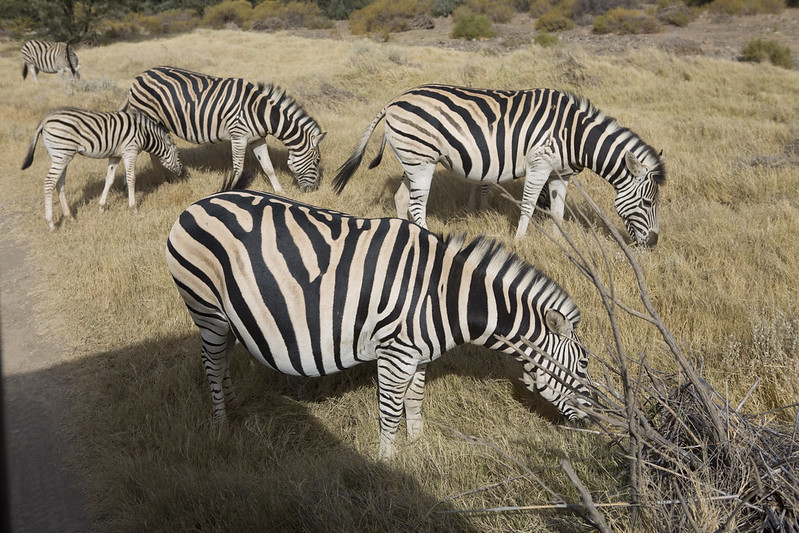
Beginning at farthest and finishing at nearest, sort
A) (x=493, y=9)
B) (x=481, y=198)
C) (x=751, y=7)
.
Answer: (x=493, y=9) → (x=751, y=7) → (x=481, y=198)

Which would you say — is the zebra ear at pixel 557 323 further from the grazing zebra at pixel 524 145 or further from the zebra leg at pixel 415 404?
the grazing zebra at pixel 524 145

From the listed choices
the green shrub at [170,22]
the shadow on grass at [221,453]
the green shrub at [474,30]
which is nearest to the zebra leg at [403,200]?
the shadow on grass at [221,453]

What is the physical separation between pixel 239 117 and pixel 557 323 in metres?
7.53

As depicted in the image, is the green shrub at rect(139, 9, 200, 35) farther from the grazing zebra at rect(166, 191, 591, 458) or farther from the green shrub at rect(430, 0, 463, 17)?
the grazing zebra at rect(166, 191, 591, 458)

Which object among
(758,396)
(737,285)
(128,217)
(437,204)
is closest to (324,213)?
(758,396)

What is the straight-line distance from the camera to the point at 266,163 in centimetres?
951

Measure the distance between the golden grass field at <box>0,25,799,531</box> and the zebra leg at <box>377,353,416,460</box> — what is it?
0.48 feet

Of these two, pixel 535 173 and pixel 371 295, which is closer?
pixel 371 295

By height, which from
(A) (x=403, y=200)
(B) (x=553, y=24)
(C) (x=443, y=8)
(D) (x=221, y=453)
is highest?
(C) (x=443, y=8)

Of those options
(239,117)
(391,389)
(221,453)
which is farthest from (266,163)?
(391,389)

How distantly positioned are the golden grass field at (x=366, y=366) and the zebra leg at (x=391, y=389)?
0.15 m

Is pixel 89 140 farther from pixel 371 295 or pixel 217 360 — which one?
pixel 371 295

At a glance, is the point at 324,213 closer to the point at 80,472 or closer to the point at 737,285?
the point at 80,472

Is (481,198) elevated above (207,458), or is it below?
above
